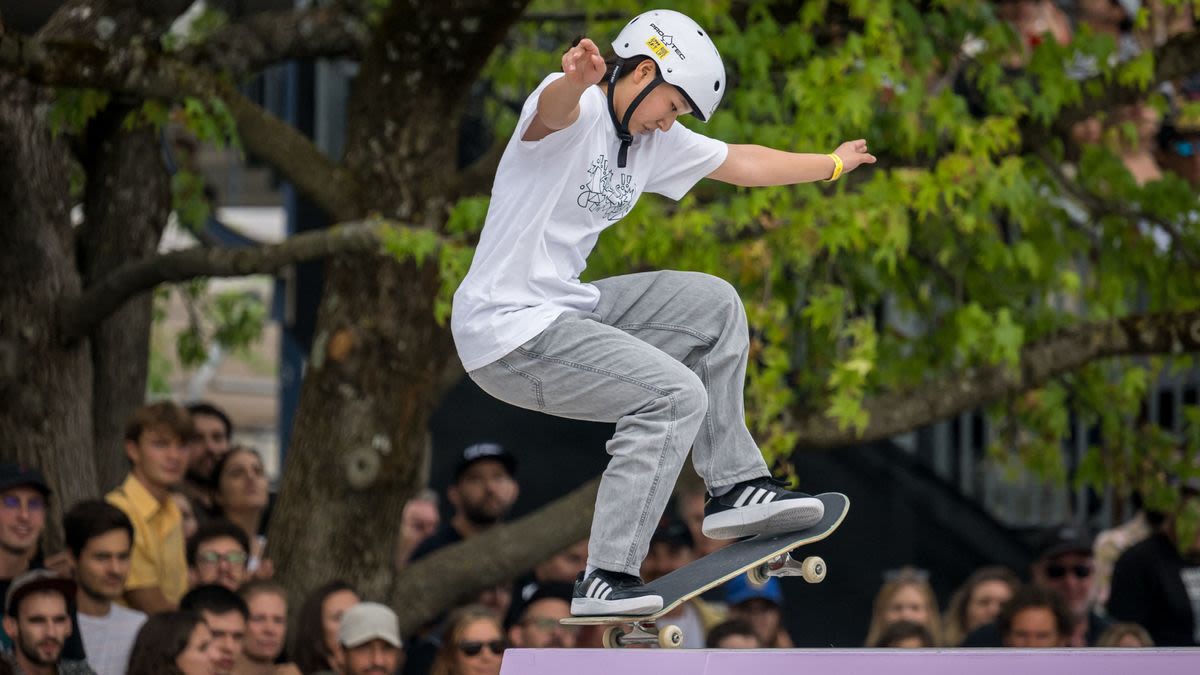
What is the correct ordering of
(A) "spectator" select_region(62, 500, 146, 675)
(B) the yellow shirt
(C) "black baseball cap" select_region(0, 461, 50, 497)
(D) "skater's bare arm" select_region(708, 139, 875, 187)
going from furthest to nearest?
Result: (B) the yellow shirt < (C) "black baseball cap" select_region(0, 461, 50, 497) < (A) "spectator" select_region(62, 500, 146, 675) < (D) "skater's bare arm" select_region(708, 139, 875, 187)

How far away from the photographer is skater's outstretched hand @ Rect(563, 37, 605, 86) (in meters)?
4.29

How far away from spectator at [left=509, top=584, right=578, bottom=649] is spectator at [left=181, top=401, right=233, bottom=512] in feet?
5.30

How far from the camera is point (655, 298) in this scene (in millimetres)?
5129

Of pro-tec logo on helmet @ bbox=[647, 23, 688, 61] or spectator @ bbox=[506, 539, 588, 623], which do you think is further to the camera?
spectator @ bbox=[506, 539, 588, 623]

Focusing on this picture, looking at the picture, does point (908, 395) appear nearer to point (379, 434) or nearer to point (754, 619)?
point (754, 619)

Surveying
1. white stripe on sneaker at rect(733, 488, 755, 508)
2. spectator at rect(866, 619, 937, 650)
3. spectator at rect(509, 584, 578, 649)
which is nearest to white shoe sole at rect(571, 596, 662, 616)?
white stripe on sneaker at rect(733, 488, 755, 508)

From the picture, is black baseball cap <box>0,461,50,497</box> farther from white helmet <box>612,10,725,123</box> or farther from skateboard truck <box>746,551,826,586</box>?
white helmet <box>612,10,725,123</box>

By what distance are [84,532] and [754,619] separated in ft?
10.2

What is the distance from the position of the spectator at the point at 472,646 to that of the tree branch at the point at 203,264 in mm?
1526

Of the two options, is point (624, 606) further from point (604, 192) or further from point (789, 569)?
point (604, 192)

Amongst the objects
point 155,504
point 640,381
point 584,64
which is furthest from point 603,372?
point 155,504

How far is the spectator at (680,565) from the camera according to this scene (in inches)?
332

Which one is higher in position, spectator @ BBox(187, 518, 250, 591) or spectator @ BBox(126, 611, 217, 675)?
spectator @ BBox(187, 518, 250, 591)

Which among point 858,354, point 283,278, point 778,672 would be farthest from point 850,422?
point 283,278
